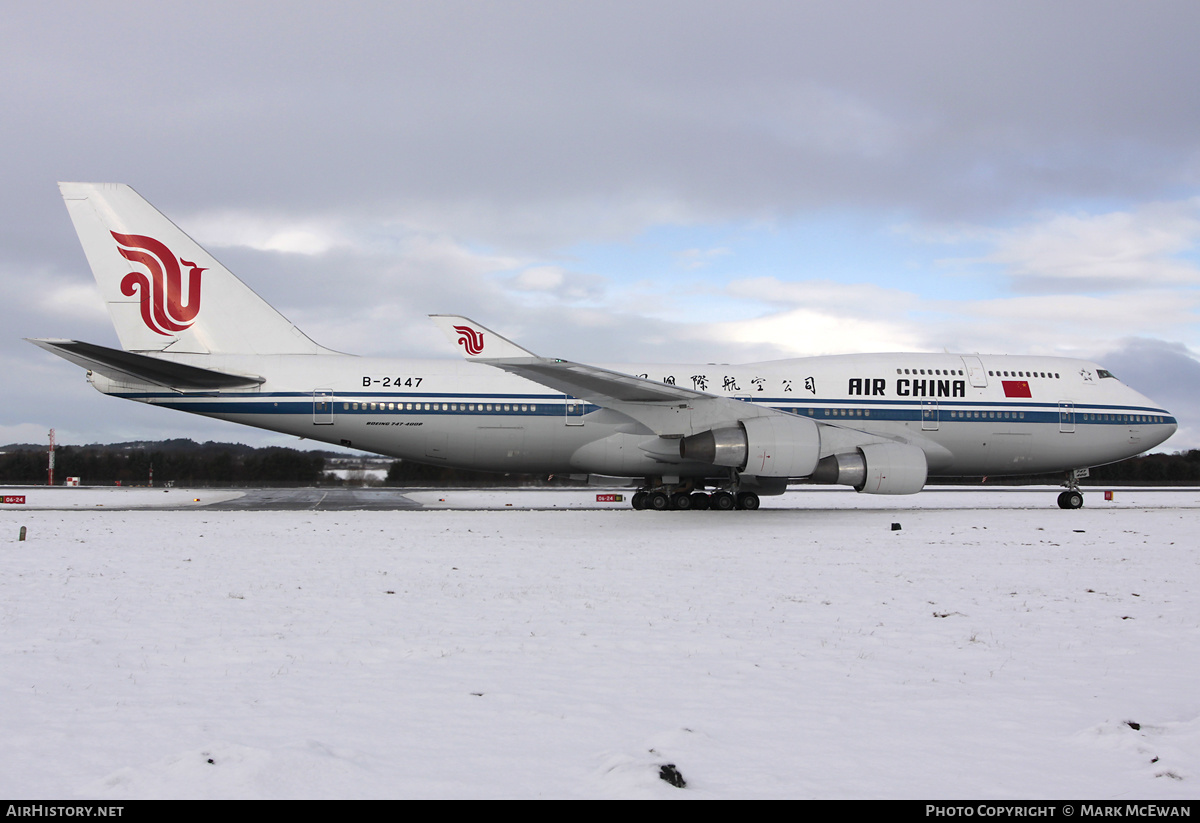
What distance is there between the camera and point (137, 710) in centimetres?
420

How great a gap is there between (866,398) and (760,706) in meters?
17.3

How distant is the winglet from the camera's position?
54.7 feet

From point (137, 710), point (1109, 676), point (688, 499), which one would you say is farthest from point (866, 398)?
point (137, 710)

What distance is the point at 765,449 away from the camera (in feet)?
54.9

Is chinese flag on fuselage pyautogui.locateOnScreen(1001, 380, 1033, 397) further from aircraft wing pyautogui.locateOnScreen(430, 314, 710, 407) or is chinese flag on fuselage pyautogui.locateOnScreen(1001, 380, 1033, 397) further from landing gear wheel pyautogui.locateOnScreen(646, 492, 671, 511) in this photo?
landing gear wheel pyautogui.locateOnScreen(646, 492, 671, 511)

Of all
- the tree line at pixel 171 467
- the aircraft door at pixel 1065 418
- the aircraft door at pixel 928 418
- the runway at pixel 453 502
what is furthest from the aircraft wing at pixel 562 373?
the tree line at pixel 171 467

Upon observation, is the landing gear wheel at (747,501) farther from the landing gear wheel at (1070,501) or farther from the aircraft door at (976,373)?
the landing gear wheel at (1070,501)

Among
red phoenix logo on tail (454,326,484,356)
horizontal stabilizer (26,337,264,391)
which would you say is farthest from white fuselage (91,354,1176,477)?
red phoenix logo on tail (454,326,484,356)

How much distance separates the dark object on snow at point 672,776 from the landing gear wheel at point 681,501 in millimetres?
16152

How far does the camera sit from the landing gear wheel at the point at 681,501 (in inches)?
771

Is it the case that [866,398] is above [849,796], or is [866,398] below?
above

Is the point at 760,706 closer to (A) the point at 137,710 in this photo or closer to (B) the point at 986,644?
(B) the point at 986,644

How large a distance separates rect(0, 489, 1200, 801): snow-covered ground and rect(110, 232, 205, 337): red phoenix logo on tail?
9918 millimetres
